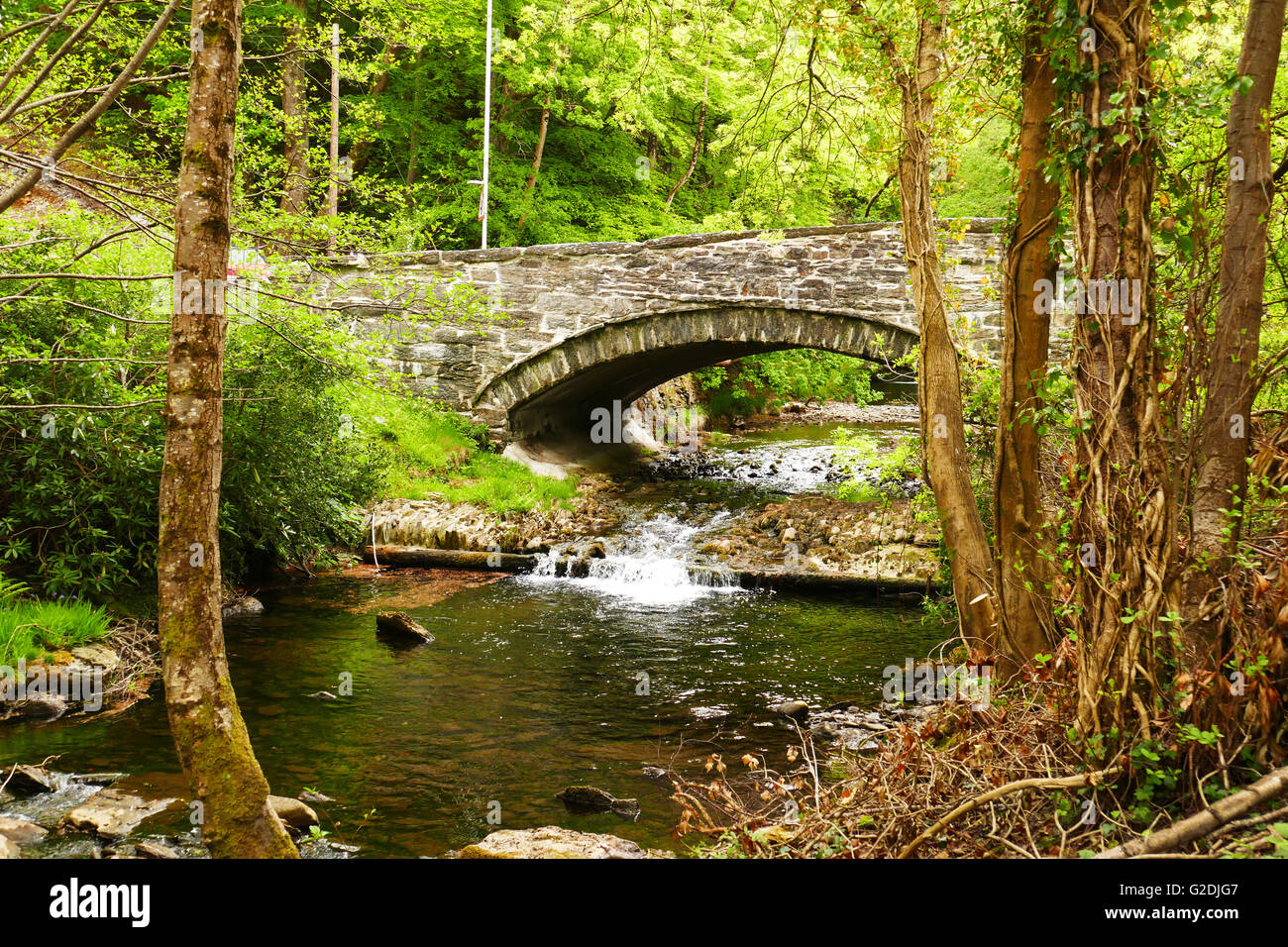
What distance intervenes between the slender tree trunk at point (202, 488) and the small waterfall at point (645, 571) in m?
6.72

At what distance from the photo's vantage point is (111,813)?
446 centimetres

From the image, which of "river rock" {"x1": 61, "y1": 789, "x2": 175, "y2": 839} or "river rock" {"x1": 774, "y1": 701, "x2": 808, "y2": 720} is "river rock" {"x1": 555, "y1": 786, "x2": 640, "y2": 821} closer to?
"river rock" {"x1": 774, "y1": 701, "x2": 808, "y2": 720}

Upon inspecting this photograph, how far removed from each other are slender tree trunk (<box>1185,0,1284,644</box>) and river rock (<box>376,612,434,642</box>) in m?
6.46

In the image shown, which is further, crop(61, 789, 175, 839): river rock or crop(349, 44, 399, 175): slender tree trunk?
crop(349, 44, 399, 175): slender tree trunk

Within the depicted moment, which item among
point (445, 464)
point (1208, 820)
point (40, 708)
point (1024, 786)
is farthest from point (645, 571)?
point (1208, 820)

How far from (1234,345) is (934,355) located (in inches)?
85.4

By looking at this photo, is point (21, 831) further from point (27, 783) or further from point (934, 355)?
point (934, 355)

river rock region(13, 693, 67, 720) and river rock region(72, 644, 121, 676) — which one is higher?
river rock region(72, 644, 121, 676)

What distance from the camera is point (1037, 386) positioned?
4.15 meters

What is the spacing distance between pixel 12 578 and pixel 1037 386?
7308 millimetres

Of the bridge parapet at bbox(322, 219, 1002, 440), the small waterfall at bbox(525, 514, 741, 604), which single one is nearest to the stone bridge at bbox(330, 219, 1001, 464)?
the bridge parapet at bbox(322, 219, 1002, 440)

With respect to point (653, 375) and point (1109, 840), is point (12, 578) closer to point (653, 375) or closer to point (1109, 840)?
point (1109, 840)

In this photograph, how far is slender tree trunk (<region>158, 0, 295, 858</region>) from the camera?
3.06 m
